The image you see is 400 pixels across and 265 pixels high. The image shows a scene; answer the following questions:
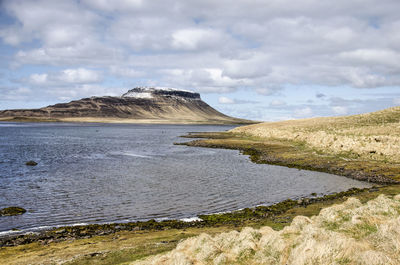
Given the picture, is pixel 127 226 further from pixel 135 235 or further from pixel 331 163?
pixel 331 163

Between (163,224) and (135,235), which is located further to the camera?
(163,224)

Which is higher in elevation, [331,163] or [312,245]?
[312,245]

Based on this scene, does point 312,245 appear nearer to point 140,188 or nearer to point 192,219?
point 192,219

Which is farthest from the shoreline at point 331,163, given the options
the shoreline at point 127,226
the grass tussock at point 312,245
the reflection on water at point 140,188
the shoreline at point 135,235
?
the grass tussock at point 312,245

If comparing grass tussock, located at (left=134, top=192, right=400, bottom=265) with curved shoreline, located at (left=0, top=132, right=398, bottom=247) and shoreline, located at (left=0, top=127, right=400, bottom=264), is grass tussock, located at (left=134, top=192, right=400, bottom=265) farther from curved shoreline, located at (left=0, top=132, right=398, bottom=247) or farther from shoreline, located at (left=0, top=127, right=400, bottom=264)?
curved shoreline, located at (left=0, top=132, right=398, bottom=247)

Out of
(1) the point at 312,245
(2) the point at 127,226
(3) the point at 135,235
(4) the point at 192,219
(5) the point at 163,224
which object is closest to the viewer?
(1) the point at 312,245

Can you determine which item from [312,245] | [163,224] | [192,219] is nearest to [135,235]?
[163,224]

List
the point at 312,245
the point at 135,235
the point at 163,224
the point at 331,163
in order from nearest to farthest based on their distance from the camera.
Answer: the point at 312,245 < the point at 135,235 < the point at 163,224 < the point at 331,163

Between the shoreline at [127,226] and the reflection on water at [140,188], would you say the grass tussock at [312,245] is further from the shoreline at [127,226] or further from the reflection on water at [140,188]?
the reflection on water at [140,188]

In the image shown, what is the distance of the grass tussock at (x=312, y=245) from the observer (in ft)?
27.2

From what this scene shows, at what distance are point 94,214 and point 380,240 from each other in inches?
748

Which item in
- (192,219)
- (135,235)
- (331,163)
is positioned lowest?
(192,219)

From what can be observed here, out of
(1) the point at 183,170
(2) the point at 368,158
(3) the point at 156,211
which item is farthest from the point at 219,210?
(2) the point at 368,158

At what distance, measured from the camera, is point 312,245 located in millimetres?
8789
